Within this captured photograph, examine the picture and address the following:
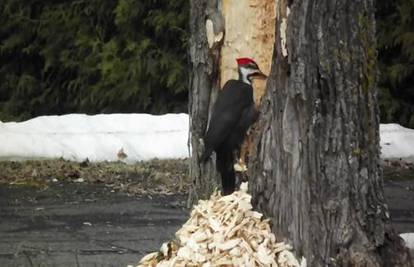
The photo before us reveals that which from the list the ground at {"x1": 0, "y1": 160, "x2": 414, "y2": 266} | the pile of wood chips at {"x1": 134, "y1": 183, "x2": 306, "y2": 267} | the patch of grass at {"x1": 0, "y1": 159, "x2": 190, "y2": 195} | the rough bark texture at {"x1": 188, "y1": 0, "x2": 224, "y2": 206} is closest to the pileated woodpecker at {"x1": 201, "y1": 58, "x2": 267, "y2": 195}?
the rough bark texture at {"x1": 188, "y1": 0, "x2": 224, "y2": 206}

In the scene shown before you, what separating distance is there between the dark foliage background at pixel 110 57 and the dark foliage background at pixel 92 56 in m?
0.01

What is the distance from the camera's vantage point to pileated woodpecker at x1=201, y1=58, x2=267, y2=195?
A: 5.97m

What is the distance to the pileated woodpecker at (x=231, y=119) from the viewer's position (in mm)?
5973

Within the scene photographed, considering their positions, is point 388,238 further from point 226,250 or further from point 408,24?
point 408,24

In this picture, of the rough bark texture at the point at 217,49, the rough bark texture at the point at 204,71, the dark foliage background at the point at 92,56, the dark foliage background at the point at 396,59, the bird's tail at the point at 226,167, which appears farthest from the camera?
the dark foliage background at the point at 92,56

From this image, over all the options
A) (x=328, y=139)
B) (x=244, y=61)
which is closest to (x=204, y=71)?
(x=244, y=61)

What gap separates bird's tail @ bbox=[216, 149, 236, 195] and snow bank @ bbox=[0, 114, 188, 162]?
505 cm

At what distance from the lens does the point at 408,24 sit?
40.9 ft

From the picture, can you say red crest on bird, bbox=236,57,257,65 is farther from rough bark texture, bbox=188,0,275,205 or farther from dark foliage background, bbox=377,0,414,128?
dark foliage background, bbox=377,0,414,128

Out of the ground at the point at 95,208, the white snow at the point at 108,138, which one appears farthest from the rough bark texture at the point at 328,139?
the white snow at the point at 108,138

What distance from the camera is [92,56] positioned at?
1349 cm

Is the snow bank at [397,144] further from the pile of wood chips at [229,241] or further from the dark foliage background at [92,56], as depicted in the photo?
the pile of wood chips at [229,241]

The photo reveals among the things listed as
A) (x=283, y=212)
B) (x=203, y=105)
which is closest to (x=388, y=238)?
(x=283, y=212)

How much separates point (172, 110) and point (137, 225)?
19.2 feet
